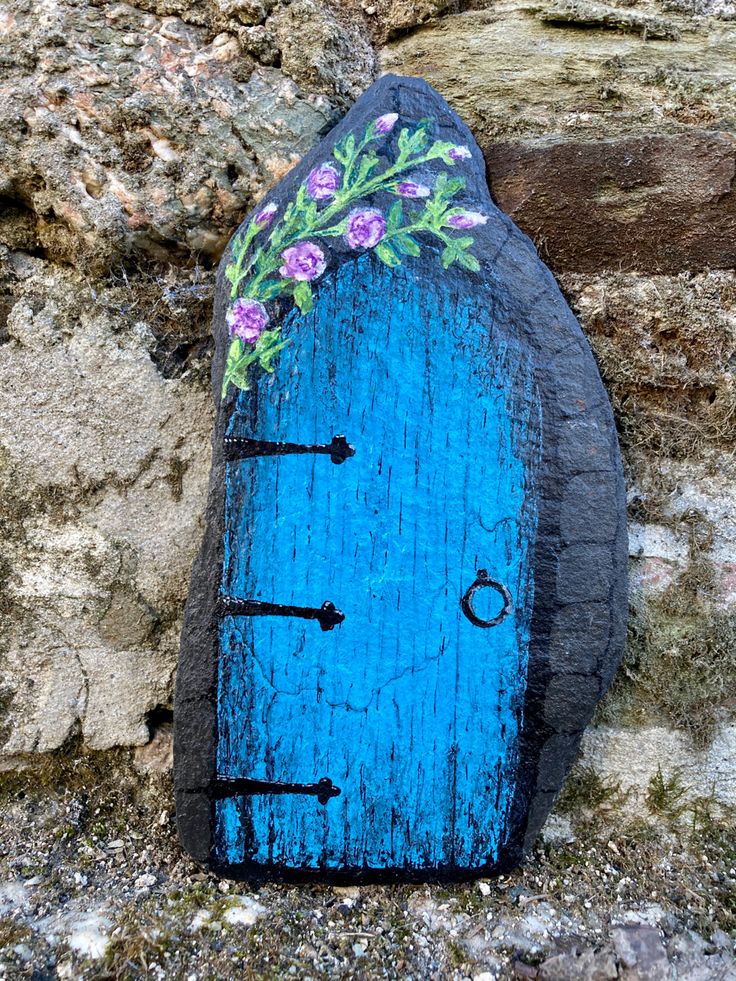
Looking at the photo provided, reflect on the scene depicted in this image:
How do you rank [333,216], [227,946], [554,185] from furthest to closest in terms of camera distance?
[554,185], [333,216], [227,946]

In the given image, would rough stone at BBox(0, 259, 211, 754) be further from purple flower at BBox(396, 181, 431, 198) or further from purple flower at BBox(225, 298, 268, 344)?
purple flower at BBox(396, 181, 431, 198)

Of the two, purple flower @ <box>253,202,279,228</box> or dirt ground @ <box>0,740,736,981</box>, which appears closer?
dirt ground @ <box>0,740,736,981</box>

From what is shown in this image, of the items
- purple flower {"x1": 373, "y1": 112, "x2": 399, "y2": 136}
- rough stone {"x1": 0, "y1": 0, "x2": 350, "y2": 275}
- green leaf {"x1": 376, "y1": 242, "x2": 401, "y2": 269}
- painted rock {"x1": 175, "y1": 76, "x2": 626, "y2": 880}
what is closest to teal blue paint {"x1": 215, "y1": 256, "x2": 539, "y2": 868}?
painted rock {"x1": 175, "y1": 76, "x2": 626, "y2": 880}

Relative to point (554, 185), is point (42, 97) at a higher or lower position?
higher

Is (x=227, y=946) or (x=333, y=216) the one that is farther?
(x=333, y=216)

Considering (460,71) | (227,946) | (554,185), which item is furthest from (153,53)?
(227,946)

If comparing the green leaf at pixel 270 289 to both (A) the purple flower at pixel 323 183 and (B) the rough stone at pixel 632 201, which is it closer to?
(A) the purple flower at pixel 323 183

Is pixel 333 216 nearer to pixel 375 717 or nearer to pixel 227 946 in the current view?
pixel 375 717
